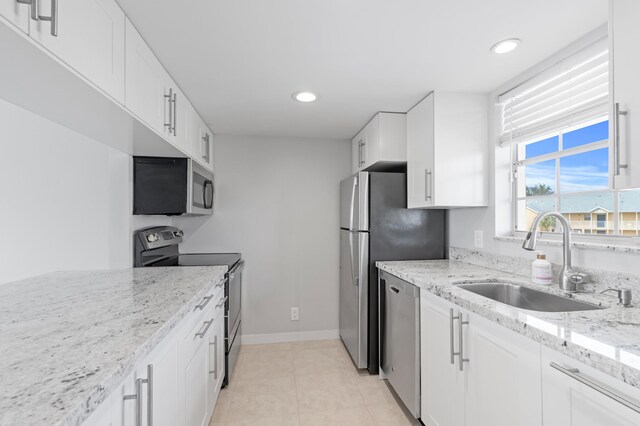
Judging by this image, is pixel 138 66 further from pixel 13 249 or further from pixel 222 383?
pixel 222 383

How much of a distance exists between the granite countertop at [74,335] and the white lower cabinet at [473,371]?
1206mm

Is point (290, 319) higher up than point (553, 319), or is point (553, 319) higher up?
point (553, 319)

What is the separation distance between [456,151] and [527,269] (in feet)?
2.91

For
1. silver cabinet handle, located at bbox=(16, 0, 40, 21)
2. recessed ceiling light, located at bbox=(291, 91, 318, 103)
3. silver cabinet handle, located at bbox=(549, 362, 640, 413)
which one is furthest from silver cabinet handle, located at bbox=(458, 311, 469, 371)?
silver cabinet handle, located at bbox=(16, 0, 40, 21)

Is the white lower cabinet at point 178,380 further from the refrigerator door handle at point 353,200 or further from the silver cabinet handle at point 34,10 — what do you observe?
the refrigerator door handle at point 353,200

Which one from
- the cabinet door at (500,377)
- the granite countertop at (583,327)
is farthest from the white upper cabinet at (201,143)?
the cabinet door at (500,377)

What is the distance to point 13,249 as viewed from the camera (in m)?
1.45

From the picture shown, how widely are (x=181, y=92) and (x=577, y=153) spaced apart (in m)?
2.45

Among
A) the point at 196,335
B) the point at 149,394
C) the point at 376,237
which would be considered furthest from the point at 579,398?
the point at 376,237

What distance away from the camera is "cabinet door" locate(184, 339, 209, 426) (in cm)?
140

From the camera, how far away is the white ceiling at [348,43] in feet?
4.41

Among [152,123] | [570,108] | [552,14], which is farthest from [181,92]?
[570,108]

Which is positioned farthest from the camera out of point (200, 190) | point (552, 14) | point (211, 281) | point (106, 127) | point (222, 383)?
point (200, 190)

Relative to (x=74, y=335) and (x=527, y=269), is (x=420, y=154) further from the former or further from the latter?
(x=74, y=335)
